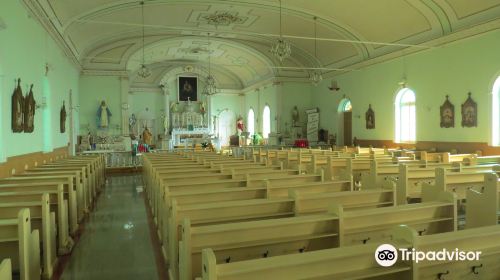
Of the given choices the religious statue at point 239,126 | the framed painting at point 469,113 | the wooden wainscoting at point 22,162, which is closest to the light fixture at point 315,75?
the framed painting at point 469,113

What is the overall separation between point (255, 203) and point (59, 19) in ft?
29.7

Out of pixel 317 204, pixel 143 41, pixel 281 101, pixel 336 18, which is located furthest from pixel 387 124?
pixel 317 204

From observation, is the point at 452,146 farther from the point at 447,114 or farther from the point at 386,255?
the point at 386,255

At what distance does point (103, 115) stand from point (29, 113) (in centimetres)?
822

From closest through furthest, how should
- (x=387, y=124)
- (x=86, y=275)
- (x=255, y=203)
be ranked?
(x=255, y=203), (x=86, y=275), (x=387, y=124)

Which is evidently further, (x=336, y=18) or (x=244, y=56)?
(x=244, y=56)

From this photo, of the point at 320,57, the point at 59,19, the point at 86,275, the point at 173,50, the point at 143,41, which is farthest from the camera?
the point at 173,50

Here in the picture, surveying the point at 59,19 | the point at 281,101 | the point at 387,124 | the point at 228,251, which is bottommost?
the point at 228,251

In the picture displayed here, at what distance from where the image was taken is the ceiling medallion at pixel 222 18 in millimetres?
A: 11891

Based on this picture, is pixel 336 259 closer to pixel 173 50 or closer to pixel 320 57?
pixel 320 57

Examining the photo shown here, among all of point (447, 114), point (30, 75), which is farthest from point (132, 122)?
point (447, 114)

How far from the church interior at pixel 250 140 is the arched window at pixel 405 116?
0.22 feet

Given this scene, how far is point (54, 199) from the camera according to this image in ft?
13.4

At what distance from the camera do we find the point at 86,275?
134 inches
